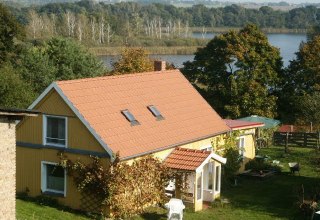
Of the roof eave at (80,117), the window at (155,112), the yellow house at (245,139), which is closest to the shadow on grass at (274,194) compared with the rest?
the yellow house at (245,139)

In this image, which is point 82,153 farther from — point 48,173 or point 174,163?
point 174,163

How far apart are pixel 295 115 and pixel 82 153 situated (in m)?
28.5

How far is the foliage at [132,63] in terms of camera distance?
156 feet

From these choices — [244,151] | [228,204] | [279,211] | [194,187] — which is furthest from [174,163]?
[244,151]

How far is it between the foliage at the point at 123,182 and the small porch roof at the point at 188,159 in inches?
23.7

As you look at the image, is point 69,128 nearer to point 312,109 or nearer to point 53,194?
point 53,194

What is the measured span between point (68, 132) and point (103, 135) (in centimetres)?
160

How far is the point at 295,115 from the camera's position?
4934 cm

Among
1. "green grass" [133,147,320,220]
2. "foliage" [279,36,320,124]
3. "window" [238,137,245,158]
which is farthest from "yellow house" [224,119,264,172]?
"foliage" [279,36,320,124]

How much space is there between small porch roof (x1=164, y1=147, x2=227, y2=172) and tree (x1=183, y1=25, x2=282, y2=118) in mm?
21436

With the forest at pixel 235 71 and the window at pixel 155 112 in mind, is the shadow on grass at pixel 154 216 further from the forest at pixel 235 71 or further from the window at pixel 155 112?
the forest at pixel 235 71

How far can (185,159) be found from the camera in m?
26.0

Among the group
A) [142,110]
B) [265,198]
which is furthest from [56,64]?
[265,198]

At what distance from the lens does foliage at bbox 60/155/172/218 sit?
2331 cm
